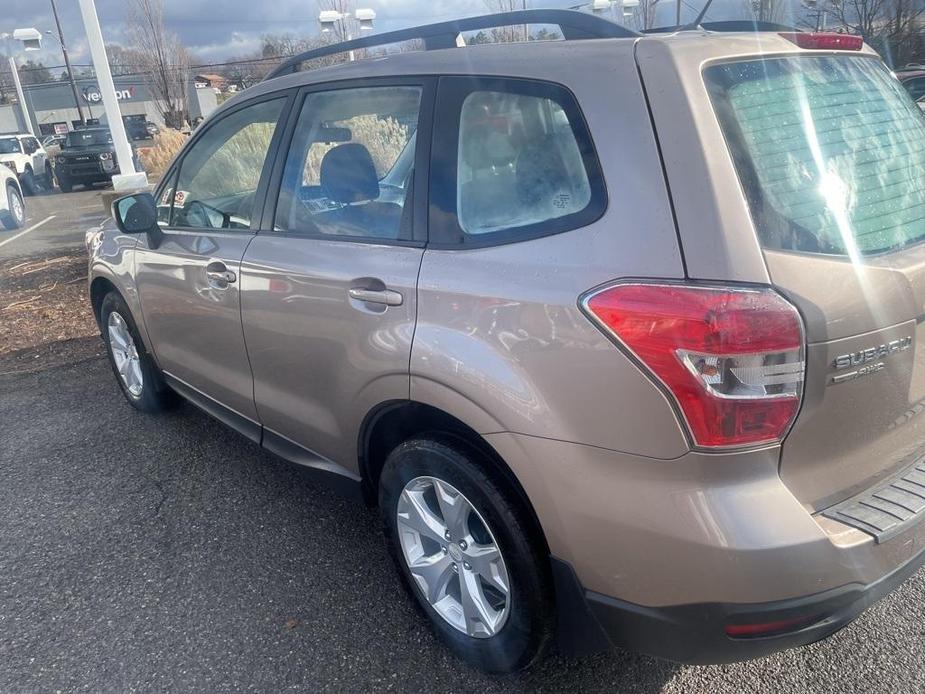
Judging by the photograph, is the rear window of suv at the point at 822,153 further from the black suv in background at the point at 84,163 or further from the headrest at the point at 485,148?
the black suv in background at the point at 84,163

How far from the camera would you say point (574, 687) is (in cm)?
226

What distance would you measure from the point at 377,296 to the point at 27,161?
21759 millimetres

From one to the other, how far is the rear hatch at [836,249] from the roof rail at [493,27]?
41cm


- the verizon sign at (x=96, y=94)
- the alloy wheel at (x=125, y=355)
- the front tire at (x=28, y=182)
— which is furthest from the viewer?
the verizon sign at (x=96, y=94)

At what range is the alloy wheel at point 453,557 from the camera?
215 cm

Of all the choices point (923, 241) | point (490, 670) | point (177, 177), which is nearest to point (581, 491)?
point (490, 670)

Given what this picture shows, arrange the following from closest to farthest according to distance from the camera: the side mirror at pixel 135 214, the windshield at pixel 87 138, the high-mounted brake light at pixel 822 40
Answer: the high-mounted brake light at pixel 822 40
the side mirror at pixel 135 214
the windshield at pixel 87 138

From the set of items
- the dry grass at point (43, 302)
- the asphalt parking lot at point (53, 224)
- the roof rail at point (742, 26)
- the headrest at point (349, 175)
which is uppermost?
the roof rail at point (742, 26)

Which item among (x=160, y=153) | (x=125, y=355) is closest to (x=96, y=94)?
(x=160, y=153)

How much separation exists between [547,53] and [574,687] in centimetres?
189

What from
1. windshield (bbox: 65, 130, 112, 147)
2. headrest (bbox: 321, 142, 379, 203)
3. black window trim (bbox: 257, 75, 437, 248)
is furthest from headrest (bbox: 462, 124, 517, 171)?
windshield (bbox: 65, 130, 112, 147)

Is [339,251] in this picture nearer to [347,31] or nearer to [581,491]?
[581,491]

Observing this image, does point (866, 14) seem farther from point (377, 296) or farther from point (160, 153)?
point (377, 296)

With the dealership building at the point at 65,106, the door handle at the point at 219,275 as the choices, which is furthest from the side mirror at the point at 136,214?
the dealership building at the point at 65,106
